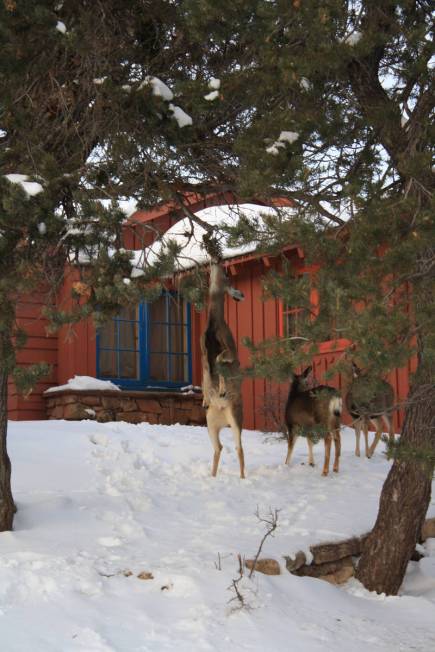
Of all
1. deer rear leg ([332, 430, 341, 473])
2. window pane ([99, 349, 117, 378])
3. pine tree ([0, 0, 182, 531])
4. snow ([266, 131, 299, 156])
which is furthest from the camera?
window pane ([99, 349, 117, 378])

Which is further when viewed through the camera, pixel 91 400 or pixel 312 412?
pixel 91 400

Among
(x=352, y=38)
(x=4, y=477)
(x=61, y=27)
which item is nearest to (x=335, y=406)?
(x=4, y=477)

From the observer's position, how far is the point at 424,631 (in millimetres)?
6367

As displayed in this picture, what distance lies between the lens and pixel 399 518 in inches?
279

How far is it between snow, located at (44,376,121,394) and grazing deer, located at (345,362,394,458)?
5210 millimetres

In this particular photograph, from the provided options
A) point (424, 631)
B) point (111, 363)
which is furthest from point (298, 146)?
point (111, 363)

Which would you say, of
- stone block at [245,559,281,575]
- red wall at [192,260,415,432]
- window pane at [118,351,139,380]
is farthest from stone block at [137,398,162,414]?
stone block at [245,559,281,575]

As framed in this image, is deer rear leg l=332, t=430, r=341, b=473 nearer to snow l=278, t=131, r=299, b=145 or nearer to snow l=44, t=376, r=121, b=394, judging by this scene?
snow l=278, t=131, r=299, b=145

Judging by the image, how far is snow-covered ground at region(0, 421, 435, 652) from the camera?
17.9ft

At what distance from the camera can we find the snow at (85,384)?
14530 mm

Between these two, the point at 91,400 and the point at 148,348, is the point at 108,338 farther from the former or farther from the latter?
the point at 91,400

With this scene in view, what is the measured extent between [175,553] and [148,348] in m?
9.64

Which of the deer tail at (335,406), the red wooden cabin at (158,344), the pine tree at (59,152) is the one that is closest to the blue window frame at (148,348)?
the red wooden cabin at (158,344)

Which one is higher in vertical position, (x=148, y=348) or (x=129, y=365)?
(x=148, y=348)
